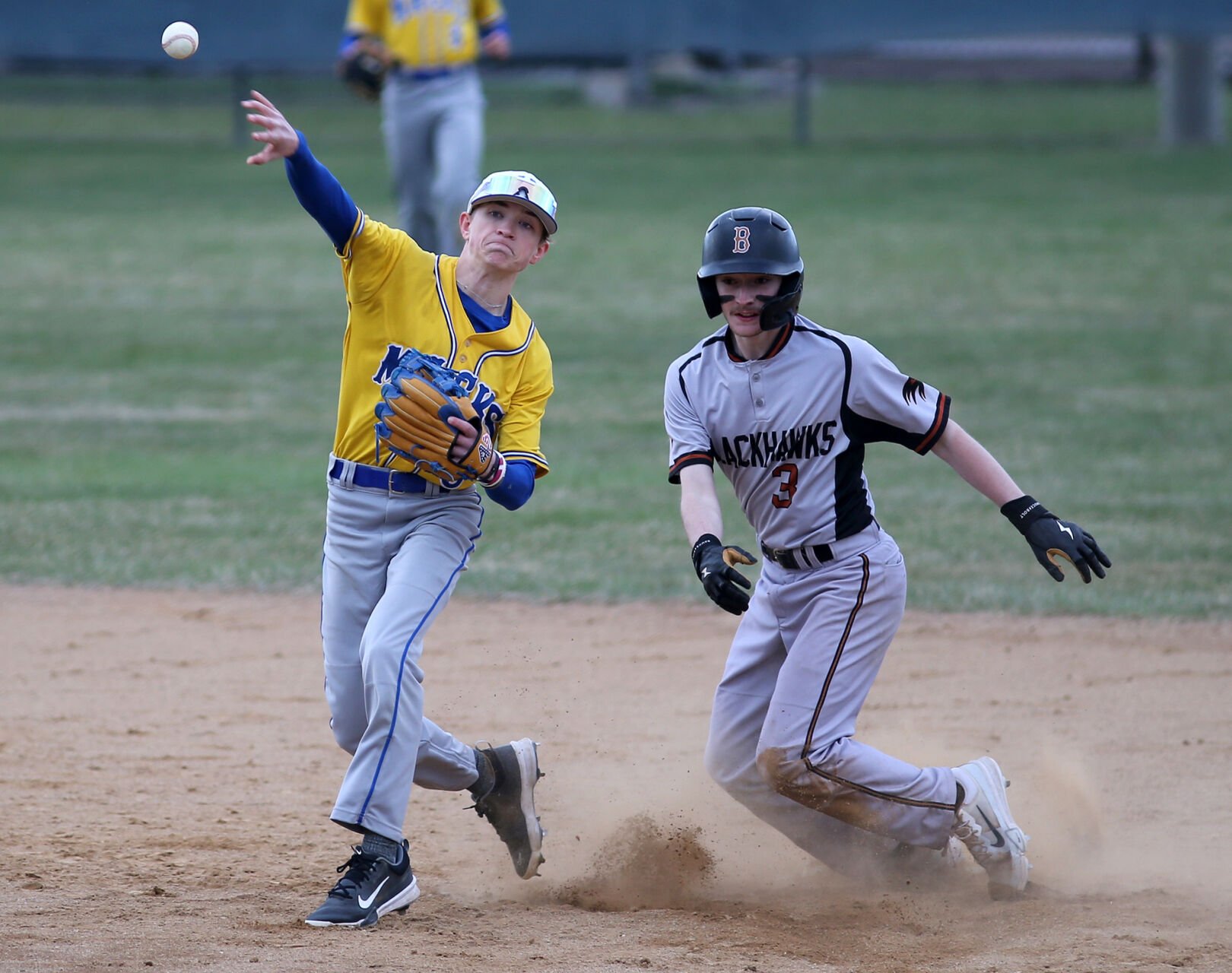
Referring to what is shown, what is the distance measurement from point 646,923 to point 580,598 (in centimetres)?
348

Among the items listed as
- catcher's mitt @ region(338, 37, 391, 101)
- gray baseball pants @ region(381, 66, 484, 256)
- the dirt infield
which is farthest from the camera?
gray baseball pants @ region(381, 66, 484, 256)

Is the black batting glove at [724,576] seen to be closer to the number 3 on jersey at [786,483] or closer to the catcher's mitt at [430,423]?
the number 3 on jersey at [786,483]

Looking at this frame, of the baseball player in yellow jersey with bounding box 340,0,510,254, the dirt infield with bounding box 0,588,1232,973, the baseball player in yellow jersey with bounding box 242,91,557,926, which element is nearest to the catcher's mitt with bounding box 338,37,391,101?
the baseball player in yellow jersey with bounding box 340,0,510,254

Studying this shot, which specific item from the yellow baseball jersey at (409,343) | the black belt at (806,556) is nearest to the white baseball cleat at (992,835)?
the black belt at (806,556)

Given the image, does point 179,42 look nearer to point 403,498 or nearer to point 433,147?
point 403,498

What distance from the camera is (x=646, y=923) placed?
4.18m

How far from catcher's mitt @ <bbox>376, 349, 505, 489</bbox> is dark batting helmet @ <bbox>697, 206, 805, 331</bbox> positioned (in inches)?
27.7

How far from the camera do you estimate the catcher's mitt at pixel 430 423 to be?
4105 millimetres

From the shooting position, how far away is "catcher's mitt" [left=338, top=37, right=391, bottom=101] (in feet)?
38.6

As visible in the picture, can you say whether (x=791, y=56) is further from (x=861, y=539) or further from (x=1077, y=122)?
(x=861, y=539)

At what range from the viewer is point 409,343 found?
4426 millimetres

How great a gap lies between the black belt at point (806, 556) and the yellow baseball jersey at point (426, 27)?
8840 millimetres

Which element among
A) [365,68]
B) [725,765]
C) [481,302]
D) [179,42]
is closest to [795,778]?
[725,765]

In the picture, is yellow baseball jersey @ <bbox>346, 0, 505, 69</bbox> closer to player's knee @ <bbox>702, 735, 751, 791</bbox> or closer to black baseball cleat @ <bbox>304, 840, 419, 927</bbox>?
player's knee @ <bbox>702, 735, 751, 791</bbox>
